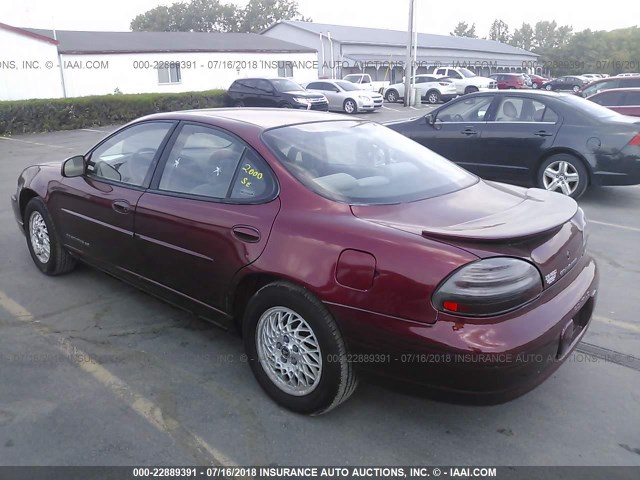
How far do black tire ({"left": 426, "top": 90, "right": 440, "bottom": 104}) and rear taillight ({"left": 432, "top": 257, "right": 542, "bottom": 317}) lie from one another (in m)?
30.0

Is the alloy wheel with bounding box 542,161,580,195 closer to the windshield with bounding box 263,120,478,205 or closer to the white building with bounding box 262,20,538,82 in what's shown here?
the windshield with bounding box 263,120,478,205

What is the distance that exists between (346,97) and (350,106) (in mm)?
442

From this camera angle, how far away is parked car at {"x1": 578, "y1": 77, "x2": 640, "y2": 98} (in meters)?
14.0

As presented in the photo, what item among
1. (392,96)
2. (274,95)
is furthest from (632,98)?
(392,96)

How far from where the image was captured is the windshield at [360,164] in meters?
3.10

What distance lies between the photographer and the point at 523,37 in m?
118

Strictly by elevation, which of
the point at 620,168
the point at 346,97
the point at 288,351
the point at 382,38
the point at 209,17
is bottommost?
the point at 288,351

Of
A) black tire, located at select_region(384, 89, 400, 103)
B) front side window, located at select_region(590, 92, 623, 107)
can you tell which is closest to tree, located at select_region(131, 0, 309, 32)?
black tire, located at select_region(384, 89, 400, 103)

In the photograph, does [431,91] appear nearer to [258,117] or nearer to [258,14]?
[258,117]

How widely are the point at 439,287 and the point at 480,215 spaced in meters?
0.68

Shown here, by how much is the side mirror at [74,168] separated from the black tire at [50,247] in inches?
24.2

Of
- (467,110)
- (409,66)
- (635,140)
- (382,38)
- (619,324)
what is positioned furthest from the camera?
(382,38)

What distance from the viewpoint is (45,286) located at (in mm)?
4789

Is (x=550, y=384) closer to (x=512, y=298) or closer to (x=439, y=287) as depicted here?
(x=512, y=298)
